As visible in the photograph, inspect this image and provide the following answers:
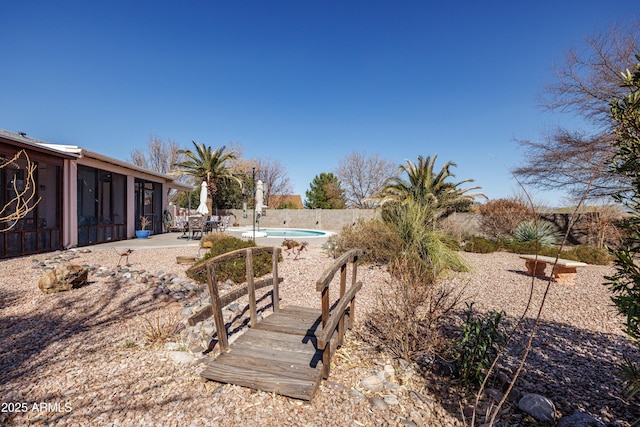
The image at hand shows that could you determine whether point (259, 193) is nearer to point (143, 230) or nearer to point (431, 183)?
point (143, 230)

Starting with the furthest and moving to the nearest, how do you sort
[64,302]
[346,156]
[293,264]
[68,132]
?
[346,156] < [68,132] < [293,264] < [64,302]

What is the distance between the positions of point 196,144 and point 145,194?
21.1ft

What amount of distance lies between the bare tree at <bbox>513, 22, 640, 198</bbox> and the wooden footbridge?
10469 millimetres

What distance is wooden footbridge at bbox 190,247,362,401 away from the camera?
2328 mm

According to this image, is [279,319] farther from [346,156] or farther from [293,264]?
[346,156]

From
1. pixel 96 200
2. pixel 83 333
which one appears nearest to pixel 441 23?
pixel 83 333

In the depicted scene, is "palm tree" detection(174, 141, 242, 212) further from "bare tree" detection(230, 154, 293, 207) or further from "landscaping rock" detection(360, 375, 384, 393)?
"landscaping rock" detection(360, 375, 384, 393)

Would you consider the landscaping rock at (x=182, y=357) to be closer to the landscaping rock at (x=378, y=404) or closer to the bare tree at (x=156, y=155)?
the landscaping rock at (x=378, y=404)

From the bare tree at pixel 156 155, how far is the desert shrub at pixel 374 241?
84.7ft

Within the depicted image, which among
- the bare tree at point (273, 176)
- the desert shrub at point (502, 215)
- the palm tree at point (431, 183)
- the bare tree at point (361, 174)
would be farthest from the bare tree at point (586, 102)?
the bare tree at point (273, 176)

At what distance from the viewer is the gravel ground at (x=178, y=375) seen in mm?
2064

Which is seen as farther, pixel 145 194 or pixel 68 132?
pixel 68 132

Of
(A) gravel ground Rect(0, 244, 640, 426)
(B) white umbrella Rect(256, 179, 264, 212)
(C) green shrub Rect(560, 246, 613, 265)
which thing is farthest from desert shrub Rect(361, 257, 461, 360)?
(B) white umbrella Rect(256, 179, 264, 212)

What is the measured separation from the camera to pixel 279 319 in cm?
352
